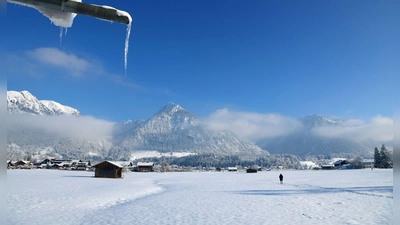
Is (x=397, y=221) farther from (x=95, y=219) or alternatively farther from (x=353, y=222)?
(x=95, y=219)

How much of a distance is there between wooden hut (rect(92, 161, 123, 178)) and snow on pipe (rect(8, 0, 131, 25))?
198ft

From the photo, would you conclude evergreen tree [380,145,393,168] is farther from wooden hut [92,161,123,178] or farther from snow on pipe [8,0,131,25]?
snow on pipe [8,0,131,25]

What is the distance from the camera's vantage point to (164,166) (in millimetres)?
142750

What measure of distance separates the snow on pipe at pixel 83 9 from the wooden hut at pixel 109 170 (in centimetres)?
6034

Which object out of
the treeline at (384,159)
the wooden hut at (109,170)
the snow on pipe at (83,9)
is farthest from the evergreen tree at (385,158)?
the snow on pipe at (83,9)

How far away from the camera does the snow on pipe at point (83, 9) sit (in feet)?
9.39

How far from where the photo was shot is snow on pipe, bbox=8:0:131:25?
2861 millimetres

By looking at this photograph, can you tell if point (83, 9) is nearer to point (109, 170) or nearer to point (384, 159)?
point (109, 170)

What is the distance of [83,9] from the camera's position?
2.95m

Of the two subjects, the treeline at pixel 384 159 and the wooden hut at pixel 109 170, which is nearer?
the wooden hut at pixel 109 170

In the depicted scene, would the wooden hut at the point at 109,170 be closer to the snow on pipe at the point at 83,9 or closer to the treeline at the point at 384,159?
the snow on pipe at the point at 83,9

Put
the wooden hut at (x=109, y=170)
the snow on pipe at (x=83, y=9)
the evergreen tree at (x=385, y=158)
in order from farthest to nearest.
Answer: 1. the evergreen tree at (x=385, y=158)
2. the wooden hut at (x=109, y=170)
3. the snow on pipe at (x=83, y=9)

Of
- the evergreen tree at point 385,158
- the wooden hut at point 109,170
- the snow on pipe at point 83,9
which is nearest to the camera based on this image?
the snow on pipe at point 83,9

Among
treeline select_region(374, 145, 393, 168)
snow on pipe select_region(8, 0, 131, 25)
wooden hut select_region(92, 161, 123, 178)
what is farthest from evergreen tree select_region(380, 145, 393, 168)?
snow on pipe select_region(8, 0, 131, 25)
